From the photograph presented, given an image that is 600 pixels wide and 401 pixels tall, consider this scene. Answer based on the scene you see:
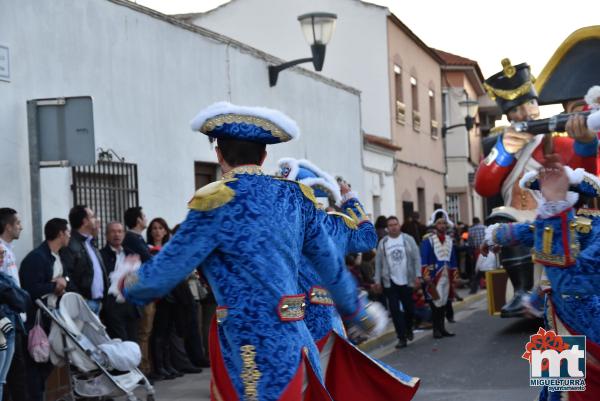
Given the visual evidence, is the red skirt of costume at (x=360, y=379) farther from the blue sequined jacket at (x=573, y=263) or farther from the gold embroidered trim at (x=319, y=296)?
the blue sequined jacket at (x=573, y=263)

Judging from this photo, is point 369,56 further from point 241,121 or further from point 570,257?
point 241,121

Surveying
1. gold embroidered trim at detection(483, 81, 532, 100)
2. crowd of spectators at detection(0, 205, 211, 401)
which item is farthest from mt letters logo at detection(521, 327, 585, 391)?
gold embroidered trim at detection(483, 81, 532, 100)

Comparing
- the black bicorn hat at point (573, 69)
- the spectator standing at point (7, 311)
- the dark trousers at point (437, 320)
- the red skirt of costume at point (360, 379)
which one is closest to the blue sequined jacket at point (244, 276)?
the red skirt of costume at point (360, 379)

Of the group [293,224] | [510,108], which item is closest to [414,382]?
[293,224]

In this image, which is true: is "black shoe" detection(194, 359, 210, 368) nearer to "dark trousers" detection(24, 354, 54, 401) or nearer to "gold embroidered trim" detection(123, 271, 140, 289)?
"dark trousers" detection(24, 354, 54, 401)

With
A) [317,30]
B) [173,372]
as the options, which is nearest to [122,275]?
[173,372]

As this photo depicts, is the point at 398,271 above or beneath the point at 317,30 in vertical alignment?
beneath

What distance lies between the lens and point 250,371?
4.74 meters

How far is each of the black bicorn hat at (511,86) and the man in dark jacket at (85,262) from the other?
4.29 m

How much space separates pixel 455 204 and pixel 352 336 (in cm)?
3526

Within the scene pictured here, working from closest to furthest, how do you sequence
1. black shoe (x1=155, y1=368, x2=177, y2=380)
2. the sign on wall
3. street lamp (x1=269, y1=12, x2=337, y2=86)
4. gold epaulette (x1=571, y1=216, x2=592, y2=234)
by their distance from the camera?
gold epaulette (x1=571, y1=216, x2=592, y2=234), the sign on wall, black shoe (x1=155, y1=368, x2=177, y2=380), street lamp (x1=269, y1=12, x2=337, y2=86)

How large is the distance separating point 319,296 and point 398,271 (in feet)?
27.3

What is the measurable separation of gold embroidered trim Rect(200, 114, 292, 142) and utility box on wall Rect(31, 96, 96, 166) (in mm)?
4785

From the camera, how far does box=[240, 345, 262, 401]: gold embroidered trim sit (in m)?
4.73
